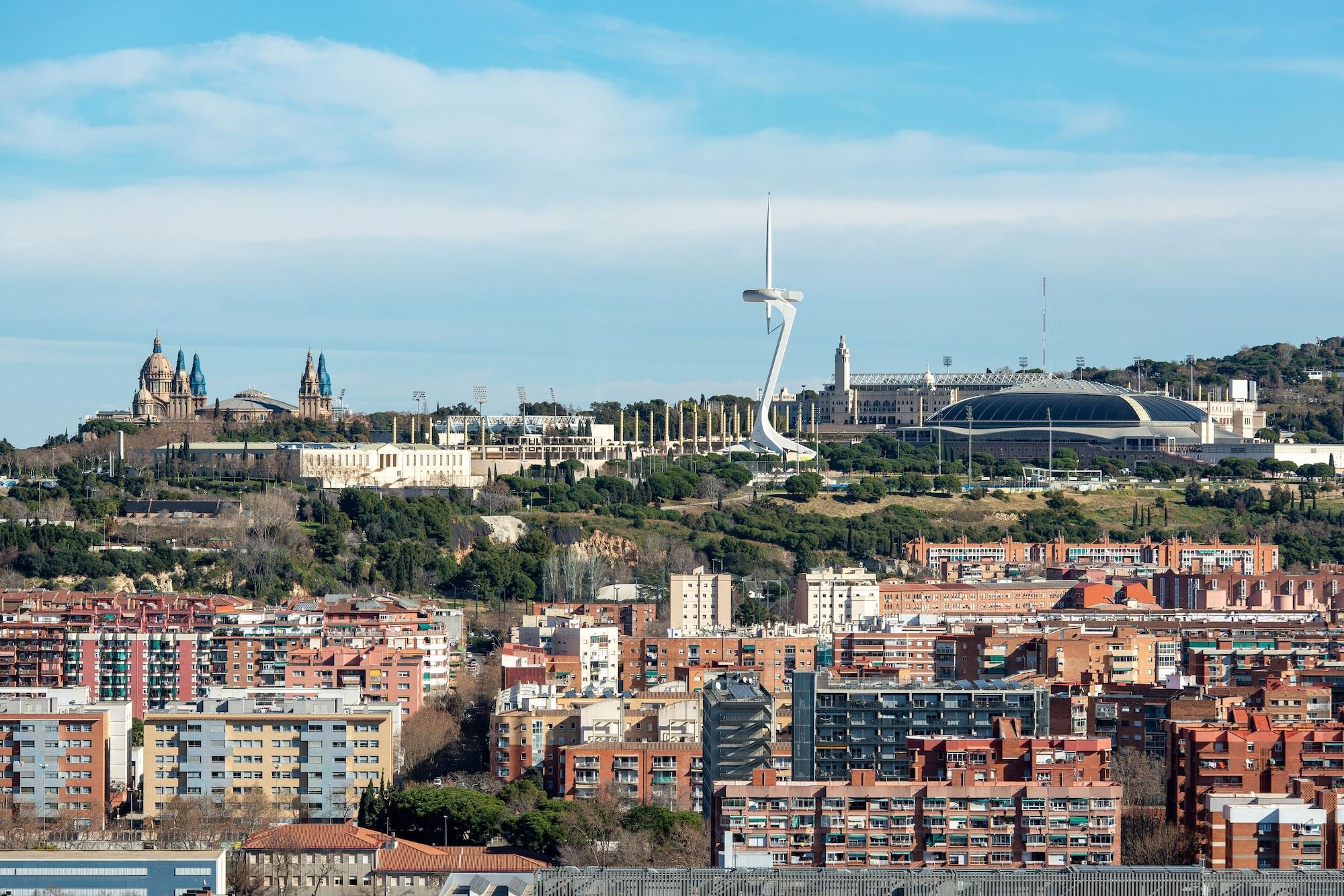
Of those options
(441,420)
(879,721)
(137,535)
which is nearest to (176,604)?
(137,535)

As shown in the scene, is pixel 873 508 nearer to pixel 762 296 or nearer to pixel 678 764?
pixel 762 296

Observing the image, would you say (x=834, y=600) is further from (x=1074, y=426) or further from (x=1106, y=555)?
(x=1074, y=426)

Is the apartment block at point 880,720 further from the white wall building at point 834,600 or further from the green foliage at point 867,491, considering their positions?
the green foliage at point 867,491

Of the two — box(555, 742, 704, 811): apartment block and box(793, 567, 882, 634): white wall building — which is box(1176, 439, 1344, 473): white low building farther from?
box(555, 742, 704, 811): apartment block

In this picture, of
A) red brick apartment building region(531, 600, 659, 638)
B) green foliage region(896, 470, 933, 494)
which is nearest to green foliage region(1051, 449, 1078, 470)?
green foliage region(896, 470, 933, 494)

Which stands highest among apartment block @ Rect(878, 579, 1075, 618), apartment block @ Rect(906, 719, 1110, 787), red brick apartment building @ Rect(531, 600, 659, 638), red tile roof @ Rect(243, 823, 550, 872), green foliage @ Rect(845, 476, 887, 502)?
green foliage @ Rect(845, 476, 887, 502)
